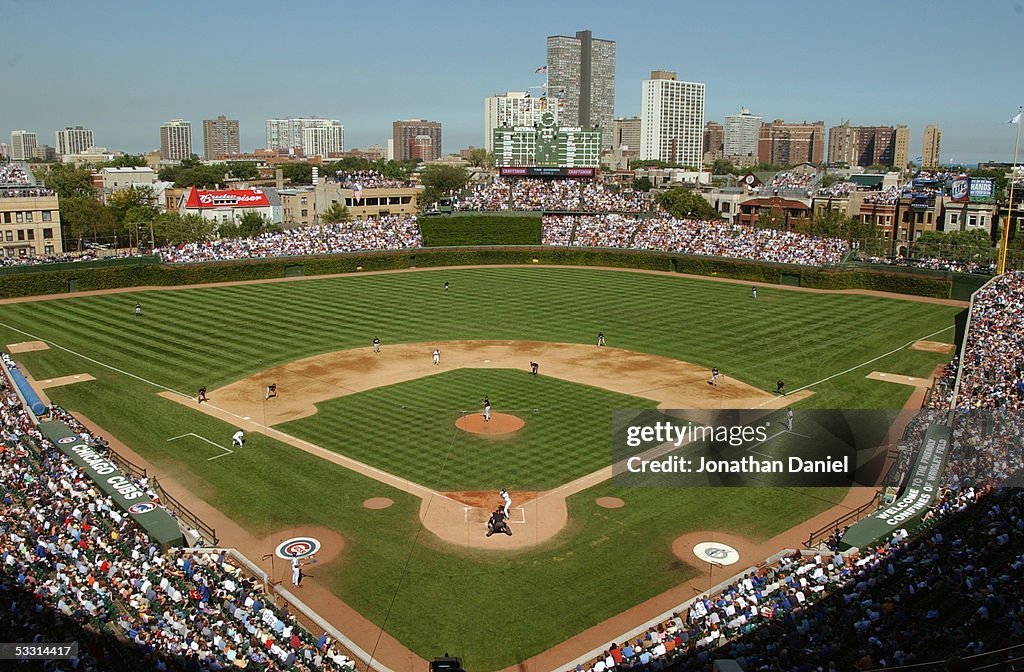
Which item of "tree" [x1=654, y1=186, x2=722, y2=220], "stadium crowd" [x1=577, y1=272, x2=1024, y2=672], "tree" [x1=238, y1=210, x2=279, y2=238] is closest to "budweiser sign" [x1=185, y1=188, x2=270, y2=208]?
"tree" [x1=238, y1=210, x2=279, y2=238]

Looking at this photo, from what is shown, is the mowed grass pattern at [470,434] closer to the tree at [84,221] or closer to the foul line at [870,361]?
the foul line at [870,361]

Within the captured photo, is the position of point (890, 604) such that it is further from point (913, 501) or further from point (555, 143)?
point (555, 143)

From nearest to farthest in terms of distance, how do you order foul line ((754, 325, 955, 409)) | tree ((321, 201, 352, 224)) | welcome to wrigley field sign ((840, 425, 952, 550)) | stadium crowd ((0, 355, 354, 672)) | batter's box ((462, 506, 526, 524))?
stadium crowd ((0, 355, 354, 672)) < welcome to wrigley field sign ((840, 425, 952, 550)) < batter's box ((462, 506, 526, 524)) < foul line ((754, 325, 955, 409)) < tree ((321, 201, 352, 224))

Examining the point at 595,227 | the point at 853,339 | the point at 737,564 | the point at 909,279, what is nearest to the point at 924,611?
the point at 737,564

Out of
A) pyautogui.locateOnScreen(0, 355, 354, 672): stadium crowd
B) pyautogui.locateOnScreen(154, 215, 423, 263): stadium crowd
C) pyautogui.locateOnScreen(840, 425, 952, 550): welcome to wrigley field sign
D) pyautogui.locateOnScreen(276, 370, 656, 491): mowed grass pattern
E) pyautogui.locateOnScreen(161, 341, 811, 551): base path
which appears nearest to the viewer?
pyautogui.locateOnScreen(0, 355, 354, 672): stadium crowd

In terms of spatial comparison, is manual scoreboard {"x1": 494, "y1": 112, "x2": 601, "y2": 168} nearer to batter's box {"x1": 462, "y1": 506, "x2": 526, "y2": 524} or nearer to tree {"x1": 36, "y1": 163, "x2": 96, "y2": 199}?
tree {"x1": 36, "y1": 163, "x2": 96, "y2": 199}

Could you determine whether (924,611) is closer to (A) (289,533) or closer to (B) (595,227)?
(A) (289,533)

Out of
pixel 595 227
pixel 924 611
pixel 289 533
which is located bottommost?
pixel 289 533
